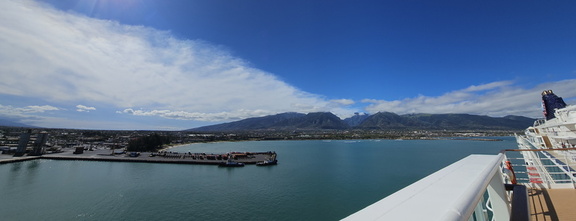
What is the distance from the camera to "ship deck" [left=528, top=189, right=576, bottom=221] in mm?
2955

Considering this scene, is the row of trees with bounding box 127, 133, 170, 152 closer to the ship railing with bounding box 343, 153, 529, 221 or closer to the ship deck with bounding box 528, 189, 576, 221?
the ship deck with bounding box 528, 189, 576, 221

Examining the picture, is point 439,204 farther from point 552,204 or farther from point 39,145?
point 39,145

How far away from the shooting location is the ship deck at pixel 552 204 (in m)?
2.96

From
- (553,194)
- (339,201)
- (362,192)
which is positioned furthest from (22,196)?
(553,194)

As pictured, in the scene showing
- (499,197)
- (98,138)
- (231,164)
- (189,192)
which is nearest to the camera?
(499,197)

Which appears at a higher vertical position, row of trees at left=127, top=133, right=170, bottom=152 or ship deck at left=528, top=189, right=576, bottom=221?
row of trees at left=127, top=133, right=170, bottom=152

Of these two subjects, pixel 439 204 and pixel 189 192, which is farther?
pixel 189 192

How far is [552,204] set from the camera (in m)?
3.35

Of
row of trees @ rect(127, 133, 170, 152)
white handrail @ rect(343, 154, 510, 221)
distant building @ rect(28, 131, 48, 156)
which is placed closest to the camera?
white handrail @ rect(343, 154, 510, 221)

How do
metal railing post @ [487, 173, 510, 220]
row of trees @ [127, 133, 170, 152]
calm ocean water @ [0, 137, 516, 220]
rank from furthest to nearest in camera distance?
row of trees @ [127, 133, 170, 152], calm ocean water @ [0, 137, 516, 220], metal railing post @ [487, 173, 510, 220]

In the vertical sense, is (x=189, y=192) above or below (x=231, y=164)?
below

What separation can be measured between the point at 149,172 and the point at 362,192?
20.9 m

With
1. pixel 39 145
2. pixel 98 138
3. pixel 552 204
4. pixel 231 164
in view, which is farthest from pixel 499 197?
pixel 98 138

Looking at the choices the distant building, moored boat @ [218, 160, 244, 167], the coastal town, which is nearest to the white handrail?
moored boat @ [218, 160, 244, 167]
